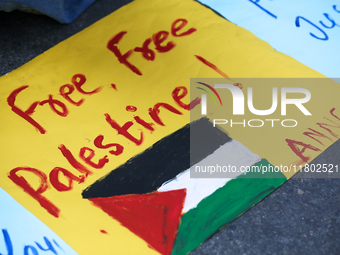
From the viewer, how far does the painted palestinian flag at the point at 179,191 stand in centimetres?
55

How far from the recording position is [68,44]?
80cm

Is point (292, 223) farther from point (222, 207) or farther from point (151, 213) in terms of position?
point (151, 213)

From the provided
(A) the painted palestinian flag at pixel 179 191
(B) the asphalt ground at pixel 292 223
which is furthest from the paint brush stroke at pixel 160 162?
(B) the asphalt ground at pixel 292 223

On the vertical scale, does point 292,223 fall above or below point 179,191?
below

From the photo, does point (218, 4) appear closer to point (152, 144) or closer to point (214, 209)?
point (152, 144)

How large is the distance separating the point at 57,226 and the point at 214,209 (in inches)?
10.1

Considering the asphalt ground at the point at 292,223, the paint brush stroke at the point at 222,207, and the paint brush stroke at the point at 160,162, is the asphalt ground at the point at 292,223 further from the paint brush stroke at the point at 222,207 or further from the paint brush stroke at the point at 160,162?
the paint brush stroke at the point at 160,162

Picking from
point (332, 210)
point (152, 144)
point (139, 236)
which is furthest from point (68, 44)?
point (332, 210)

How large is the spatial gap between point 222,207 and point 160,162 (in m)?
0.13

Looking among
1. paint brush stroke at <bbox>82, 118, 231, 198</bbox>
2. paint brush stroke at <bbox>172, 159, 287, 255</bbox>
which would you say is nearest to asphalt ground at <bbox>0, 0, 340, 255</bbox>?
paint brush stroke at <bbox>172, 159, 287, 255</bbox>

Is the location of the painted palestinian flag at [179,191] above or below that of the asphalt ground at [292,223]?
above

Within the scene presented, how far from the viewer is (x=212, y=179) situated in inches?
23.5

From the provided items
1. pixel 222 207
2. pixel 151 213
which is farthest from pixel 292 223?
pixel 151 213

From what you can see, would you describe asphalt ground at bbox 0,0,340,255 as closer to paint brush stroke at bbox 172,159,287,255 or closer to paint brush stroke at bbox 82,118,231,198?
paint brush stroke at bbox 172,159,287,255
